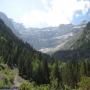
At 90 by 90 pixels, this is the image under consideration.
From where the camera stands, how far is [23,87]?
160 m

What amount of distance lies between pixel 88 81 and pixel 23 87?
171ft

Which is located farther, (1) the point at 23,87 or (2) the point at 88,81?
(1) the point at 23,87

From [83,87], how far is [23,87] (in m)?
50.1

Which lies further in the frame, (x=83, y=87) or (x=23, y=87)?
(x=23, y=87)

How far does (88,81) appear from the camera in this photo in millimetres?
116188

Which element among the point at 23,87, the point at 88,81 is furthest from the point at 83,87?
the point at 23,87

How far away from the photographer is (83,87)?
384 feet

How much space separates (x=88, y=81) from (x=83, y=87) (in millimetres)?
3027

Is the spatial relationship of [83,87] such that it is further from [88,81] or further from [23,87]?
[23,87]
